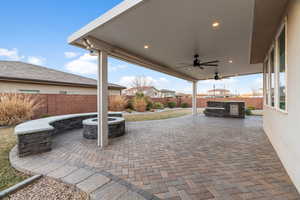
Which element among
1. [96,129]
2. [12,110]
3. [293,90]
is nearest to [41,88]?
[12,110]

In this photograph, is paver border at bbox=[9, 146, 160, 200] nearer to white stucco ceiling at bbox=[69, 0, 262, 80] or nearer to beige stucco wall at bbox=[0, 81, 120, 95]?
white stucco ceiling at bbox=[69, 0, 262, 80]

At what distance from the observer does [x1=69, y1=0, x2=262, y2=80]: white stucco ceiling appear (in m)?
2.15

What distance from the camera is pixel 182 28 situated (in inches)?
113

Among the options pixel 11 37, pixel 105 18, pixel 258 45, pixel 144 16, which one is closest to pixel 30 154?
pixel 105 18

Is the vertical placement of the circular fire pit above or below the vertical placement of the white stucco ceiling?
→ below

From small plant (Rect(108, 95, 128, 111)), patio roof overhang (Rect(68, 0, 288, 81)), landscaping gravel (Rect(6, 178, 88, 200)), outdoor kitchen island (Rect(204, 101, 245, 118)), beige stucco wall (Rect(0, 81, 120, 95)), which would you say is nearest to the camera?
landscaping gravel (Rect(6, 178, 88, 200))

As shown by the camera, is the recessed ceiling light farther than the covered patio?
Yes

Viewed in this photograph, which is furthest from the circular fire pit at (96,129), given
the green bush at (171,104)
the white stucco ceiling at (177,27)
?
the green bush at (171,104)

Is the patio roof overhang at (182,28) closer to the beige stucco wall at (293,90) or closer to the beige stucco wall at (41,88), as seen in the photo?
the beige stucco wall at (293,90)

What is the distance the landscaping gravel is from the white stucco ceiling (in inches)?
111

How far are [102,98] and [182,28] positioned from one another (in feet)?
8.53

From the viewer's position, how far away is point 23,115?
17.9 ft

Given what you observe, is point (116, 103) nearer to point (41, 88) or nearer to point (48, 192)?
point (41, 88)

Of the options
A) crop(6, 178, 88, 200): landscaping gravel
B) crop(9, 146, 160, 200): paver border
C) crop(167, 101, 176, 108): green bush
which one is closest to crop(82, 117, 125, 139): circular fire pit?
crop(9, 146, 160, 200): paver border
